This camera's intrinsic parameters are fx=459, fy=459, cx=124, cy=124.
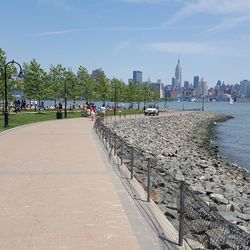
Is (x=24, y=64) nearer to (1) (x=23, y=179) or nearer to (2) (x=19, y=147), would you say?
(2) (x=19, y=147)

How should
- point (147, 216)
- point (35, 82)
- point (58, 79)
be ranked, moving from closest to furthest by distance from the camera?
point (147, 216) < point (35, 82) < point (58, 79)

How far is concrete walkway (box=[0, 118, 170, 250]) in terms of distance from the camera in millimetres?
7227

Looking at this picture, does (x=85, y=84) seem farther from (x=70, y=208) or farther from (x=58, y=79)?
(x=70, y=208)

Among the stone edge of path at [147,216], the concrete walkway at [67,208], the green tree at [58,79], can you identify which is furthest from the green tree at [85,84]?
the stone edge of path at [147,216]

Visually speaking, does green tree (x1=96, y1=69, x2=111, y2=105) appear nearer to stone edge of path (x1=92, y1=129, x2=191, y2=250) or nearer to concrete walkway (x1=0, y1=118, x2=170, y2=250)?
concrete walkway (x1=0, y1=118, x2=170, y2=250)

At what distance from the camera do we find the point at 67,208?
9352 millimetres

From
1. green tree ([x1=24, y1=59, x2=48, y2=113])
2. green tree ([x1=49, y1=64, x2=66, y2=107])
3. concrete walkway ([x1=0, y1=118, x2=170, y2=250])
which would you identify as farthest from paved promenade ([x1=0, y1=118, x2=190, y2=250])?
green tree ([x1=49, y1=64, x2=66, y2=107])

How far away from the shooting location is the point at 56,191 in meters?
11.1

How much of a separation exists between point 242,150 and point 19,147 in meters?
22.7

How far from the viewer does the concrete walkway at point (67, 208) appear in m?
7.23

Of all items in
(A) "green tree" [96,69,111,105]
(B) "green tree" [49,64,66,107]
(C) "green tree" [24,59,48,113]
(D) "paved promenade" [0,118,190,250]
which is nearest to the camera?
(D) "paved promenade" [0,118,190,250]

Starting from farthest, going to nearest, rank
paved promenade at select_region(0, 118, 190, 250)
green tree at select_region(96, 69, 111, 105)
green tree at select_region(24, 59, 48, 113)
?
green tree at select_region(96, 69, 111, 105) < green tree at select_region(24, 59, 48, 113) < paved promenade at select_region(0, 118, 190, 250)

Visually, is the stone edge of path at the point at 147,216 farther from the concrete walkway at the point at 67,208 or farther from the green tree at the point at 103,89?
the green tree at the point at 103,89

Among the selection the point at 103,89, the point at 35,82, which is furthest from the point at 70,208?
the point at 103,89
